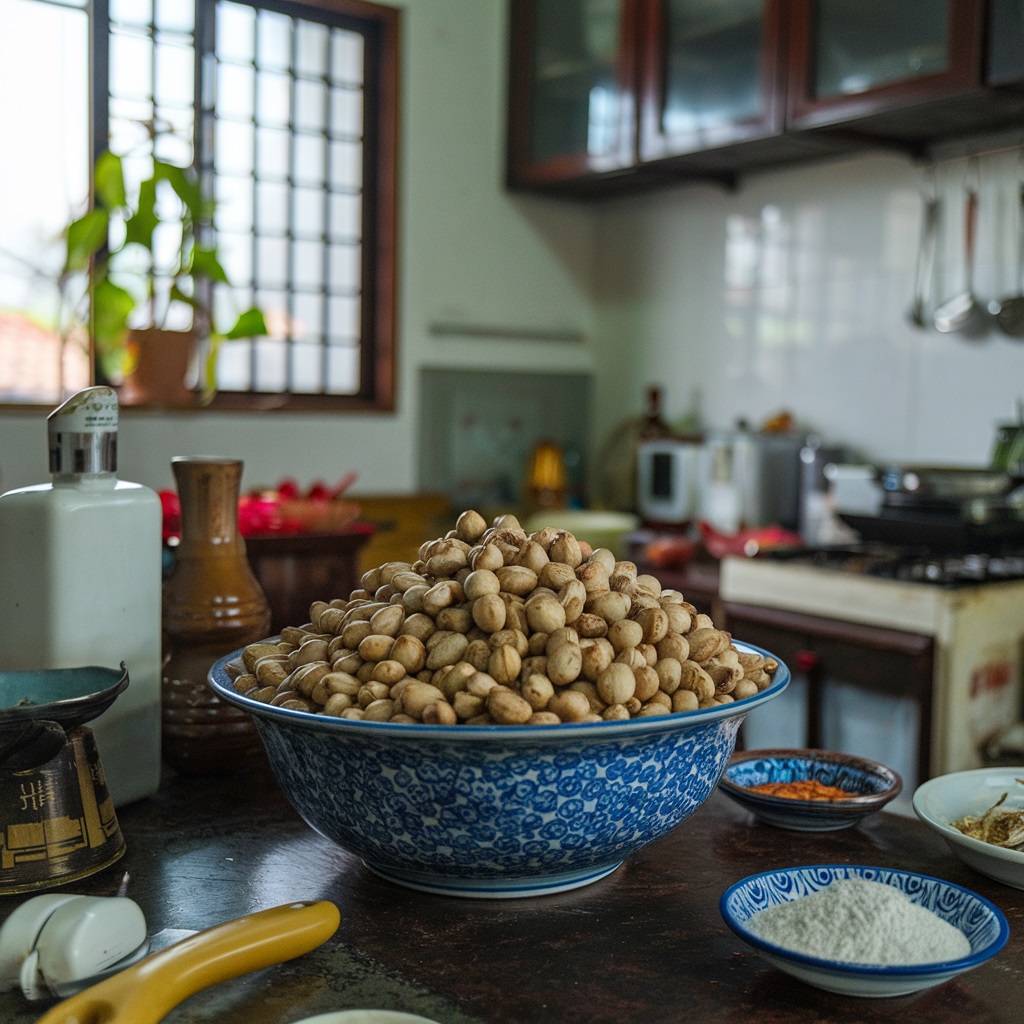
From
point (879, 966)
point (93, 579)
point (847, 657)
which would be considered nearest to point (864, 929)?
point (879, 966)

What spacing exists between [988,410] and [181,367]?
2192 mm

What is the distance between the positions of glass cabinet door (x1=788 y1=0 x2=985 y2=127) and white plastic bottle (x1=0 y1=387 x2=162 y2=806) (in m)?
2.24

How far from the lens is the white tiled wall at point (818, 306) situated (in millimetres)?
3096

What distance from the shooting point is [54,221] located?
340cm

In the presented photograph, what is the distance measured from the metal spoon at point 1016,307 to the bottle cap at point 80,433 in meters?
2.56

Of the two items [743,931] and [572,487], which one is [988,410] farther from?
[743,931]

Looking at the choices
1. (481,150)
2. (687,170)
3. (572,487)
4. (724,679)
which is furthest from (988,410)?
(724,679)

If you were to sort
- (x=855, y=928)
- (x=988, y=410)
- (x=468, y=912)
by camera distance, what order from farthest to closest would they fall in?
(x=988, y=410) < (x=468, y=912) < (x=855, y=928)

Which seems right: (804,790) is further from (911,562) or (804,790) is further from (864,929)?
(911,562)

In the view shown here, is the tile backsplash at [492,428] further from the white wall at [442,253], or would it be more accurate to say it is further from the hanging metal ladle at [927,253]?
the hanging metal ladle at [927,253]

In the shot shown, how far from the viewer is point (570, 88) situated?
12.6 feet

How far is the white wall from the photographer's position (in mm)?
3787

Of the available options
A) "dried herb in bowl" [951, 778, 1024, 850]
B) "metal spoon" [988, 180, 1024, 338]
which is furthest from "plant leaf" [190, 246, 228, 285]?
"dried herb in bowl" [951, 778, 1024, 850]

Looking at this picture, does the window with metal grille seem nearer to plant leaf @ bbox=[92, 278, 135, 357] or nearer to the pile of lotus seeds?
plant leaf @ bbox=[92, 278, 135, 357]
